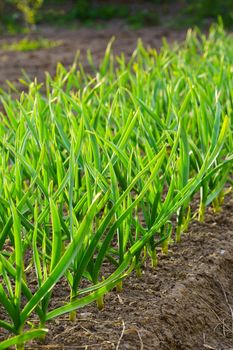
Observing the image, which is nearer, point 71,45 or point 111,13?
point 71,45

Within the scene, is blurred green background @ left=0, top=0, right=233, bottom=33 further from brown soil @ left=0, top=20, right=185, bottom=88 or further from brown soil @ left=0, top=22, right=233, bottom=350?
brown soil @ left=0, top=22, right=233, bottom=350

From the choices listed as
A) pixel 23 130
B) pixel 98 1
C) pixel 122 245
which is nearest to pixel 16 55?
pixel 98 1

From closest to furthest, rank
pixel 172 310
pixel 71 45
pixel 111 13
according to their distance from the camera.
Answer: pixel 172 310 < pixel 71 45 < pixel 111 13

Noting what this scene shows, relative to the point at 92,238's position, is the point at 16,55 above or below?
below

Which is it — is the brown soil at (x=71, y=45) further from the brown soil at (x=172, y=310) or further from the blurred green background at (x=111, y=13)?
the brown soil at (x=172, y=310)

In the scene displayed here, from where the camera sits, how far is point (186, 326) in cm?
189

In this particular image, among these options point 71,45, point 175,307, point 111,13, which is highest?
point 175,307

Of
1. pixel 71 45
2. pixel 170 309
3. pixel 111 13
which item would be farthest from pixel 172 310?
pixel 111 13

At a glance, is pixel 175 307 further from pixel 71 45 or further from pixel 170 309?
pixel 71 45

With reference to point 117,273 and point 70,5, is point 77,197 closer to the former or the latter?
point 117,273

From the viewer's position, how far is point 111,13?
10.1m

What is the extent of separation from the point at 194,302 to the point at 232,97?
1068mm

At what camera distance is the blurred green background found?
30.4ft

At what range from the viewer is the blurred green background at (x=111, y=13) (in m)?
9.27
